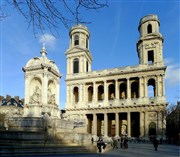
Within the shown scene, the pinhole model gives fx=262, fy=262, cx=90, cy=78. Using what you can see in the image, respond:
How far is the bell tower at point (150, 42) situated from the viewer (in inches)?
2189

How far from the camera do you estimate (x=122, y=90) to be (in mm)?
62219

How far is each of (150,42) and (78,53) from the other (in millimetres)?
17305

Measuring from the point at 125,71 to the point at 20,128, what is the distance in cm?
3911

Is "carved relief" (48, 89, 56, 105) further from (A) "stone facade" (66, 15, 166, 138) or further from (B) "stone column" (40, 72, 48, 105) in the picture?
(A) "stone facade" (66, 15, 166, 138)

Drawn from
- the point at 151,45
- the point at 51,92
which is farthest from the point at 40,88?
the point at 151,45

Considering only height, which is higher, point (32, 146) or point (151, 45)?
point (151, 45)

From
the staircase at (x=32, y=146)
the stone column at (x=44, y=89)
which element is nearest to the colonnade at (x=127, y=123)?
the stone column at (x=44, y=89)

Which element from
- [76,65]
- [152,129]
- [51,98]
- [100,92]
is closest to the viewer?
[51,98]

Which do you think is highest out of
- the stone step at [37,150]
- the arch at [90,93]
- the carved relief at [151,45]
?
the carved relief at [151,45]

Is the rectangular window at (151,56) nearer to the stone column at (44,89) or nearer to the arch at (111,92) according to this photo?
the arch at (111,92)

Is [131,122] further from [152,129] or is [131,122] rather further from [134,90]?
[134,90]

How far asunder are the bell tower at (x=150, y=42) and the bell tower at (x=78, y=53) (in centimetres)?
1337

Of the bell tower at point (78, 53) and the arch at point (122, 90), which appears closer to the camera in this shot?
the arch at point (122, 90)

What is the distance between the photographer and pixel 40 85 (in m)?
→ 24.8
